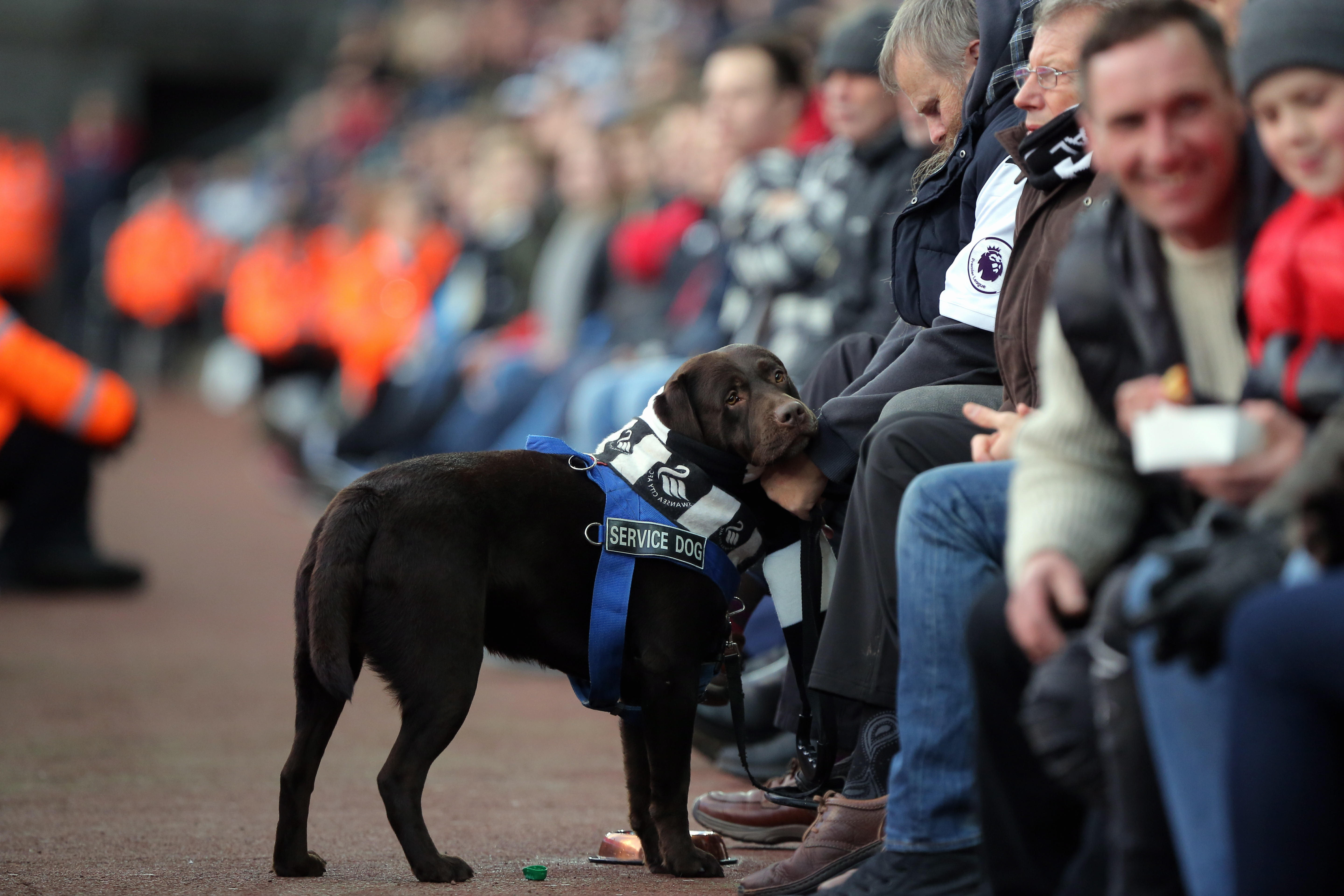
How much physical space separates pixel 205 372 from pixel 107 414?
1393 centimetres

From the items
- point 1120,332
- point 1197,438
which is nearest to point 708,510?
point 1120,332

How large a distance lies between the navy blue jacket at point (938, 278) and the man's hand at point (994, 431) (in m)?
0.38

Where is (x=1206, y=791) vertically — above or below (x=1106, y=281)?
below

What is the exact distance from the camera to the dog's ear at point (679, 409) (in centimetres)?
348

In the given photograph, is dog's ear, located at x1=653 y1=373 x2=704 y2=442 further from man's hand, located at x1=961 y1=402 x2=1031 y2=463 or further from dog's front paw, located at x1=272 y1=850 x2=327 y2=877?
dog's front paw, located at x1=272 y1=850 x2=327 y2=877

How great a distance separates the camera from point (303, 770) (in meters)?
3.19

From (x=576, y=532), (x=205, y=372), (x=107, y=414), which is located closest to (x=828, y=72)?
(x=576, y=532)

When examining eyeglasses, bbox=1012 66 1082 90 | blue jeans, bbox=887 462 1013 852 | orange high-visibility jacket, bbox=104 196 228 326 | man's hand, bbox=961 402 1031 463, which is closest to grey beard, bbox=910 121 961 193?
eyeglasses, bbox=1012 66 1082 90

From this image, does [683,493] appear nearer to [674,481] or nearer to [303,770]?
[674,481]

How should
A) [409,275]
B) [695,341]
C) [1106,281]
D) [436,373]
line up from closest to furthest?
[1106,281]
[695,341]
[436,373]
[409,275]

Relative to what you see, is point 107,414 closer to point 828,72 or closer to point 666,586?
point 828,72

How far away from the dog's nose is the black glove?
1.44 meters

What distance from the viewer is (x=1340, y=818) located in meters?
1.80

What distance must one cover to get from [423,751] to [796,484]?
38.8 inches
